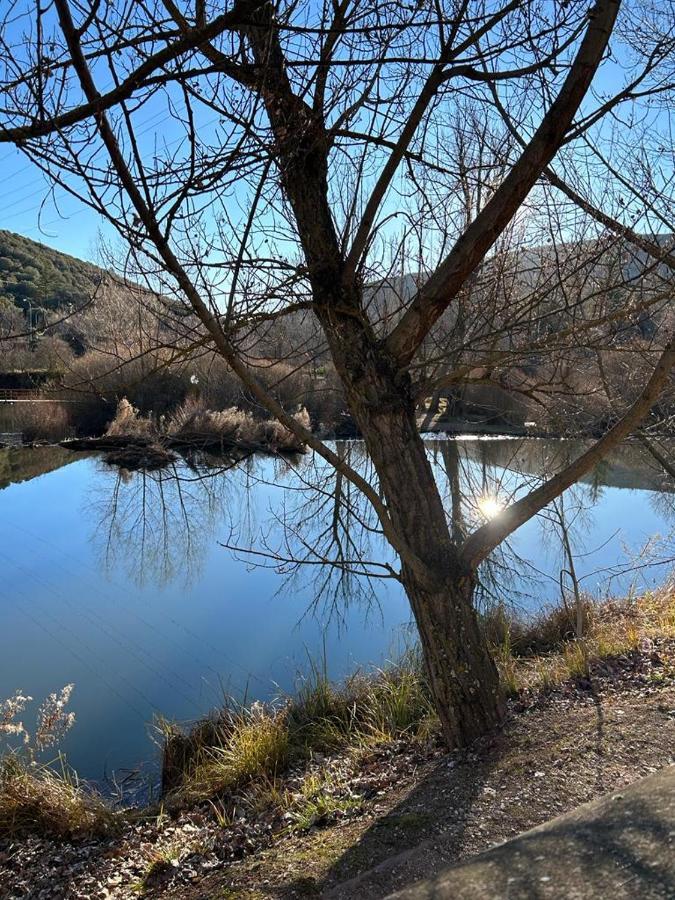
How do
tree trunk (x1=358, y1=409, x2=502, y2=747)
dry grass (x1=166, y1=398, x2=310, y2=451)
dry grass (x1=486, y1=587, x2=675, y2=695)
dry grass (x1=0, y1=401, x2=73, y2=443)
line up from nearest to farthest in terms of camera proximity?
tree trunk (x1=358, y1=409, x2=502, y2=747), dry grass (x1=486, y1=587, x2=675, y2=695), dry grass (x1=166, y1=398, x2=310, y2=451), dry grass (x1=0, y1=401, x2=73, y2=443)

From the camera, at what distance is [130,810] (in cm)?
496

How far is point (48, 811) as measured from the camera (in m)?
4.61

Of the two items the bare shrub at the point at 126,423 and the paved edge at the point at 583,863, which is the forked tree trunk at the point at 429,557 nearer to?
the paved edge at the point at 583,863

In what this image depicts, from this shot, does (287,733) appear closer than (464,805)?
No

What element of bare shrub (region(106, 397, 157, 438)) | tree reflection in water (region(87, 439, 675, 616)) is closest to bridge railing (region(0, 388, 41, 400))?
bare shrub (region(106, 397, 157, 438))

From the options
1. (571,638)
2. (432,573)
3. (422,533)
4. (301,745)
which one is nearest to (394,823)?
(432,573)

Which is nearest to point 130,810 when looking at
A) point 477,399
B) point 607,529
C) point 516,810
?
point 516,810

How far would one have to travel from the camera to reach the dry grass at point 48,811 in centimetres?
454

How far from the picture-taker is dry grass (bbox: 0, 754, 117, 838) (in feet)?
14.9

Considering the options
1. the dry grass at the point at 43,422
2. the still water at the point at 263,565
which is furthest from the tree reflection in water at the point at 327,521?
the dry grass at the point at 43,422

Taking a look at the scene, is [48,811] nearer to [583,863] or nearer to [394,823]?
[394,823]

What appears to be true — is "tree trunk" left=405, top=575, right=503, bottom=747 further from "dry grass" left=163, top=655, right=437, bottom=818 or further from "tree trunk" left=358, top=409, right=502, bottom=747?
"dry grass" left=163, top=655, right=437, bottom=818

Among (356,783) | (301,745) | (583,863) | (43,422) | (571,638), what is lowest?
(301,745)

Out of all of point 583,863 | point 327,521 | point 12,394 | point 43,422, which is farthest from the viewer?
point 12,394
